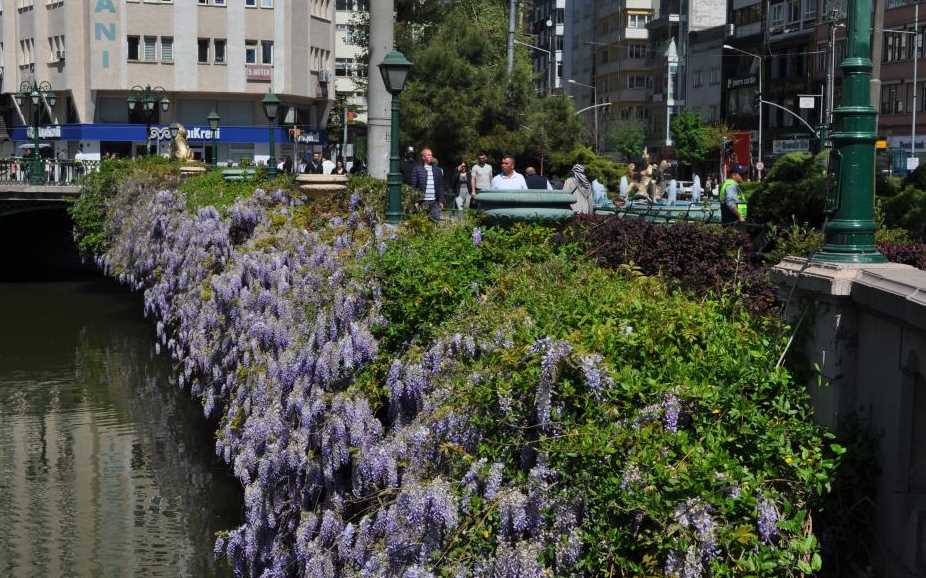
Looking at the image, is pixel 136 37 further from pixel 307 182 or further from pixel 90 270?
pixel 307 182

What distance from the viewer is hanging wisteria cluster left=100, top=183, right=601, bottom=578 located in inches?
310

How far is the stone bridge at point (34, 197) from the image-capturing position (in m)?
44.0

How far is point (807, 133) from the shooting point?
7862cm

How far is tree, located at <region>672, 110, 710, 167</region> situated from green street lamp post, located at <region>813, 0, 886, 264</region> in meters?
76.4

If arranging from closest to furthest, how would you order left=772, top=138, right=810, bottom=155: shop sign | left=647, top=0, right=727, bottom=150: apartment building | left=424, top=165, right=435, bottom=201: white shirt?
left=424, top=165, right=435, bottom=201: white shirt, left=772, top=138, right=810, bottom=155: shop sign, left=647, top=0, right=727, bottom=150: apartment building

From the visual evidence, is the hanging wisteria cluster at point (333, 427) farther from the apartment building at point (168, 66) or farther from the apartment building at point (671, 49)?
the apartment building at point (671, 49)

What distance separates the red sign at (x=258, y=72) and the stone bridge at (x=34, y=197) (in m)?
23.5

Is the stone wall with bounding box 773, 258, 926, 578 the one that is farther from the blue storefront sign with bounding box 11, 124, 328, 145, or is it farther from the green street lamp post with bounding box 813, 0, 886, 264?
the blue storefront sign with bounding box 11, 124, 328, 145

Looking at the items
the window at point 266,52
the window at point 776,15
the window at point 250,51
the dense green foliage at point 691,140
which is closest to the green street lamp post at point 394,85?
the window at point 250,51

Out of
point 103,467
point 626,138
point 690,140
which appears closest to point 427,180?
point 103,467

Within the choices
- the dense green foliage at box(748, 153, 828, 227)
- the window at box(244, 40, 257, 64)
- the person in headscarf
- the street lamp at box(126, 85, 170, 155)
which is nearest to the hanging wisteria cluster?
the person in headscarf

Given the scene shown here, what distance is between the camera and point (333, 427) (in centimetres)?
1086

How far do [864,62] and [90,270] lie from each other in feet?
147

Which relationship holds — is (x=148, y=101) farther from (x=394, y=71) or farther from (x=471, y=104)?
(x=394, y=71)
